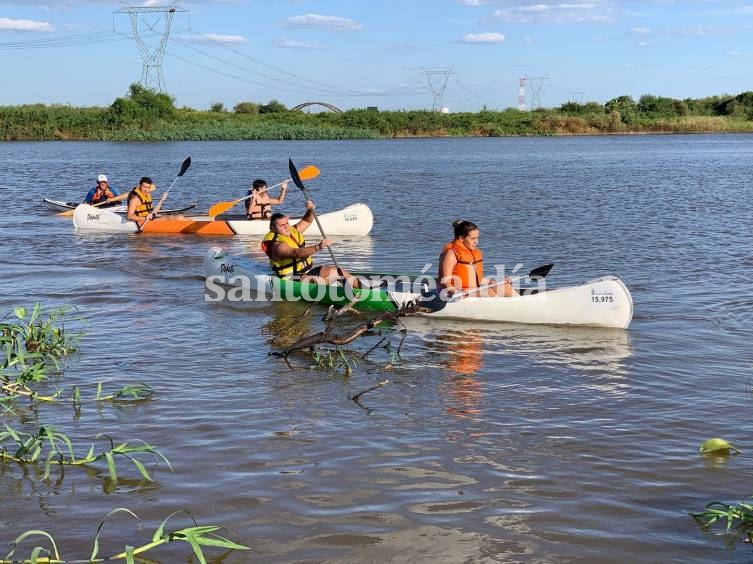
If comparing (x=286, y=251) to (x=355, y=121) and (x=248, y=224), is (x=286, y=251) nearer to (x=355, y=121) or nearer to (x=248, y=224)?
(x=248, y=224)

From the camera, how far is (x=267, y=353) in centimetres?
799

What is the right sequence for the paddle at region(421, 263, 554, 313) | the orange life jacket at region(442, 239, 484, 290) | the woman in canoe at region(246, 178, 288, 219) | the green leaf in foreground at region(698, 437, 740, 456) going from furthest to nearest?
the woman in canoe at region(246, 178, 288, 219) → the paddle at region(421, 263, 554, 313) → the orange life jacket at region(442, 239, 484, 290) → the green leaf in foreground at region(698, 437, 740, 456)

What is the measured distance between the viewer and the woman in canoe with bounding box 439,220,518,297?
8.72m

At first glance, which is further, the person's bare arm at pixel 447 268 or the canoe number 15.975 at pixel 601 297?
the person's bare arm at pixel 447 268

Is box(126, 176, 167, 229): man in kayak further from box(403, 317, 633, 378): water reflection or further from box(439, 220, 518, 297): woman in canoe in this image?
box(439, 220, 518, 297): woman in canoe

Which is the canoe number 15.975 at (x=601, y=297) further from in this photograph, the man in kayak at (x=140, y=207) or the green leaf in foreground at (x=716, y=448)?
the man in kayak at (x=140, y=207)

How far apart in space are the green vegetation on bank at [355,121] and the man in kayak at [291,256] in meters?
47.9

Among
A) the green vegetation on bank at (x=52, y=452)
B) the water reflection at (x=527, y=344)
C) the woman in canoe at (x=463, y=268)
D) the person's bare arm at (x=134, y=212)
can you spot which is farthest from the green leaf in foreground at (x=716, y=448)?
the person's bare arm at (x=134, y=212)

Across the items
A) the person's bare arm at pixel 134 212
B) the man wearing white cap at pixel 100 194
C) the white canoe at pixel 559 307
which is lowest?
the white canoe at pixel 559 307

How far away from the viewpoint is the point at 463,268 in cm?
893

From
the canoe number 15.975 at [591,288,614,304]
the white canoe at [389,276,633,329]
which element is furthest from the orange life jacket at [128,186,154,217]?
the canoe number 15.975 at [591,288,614,304]

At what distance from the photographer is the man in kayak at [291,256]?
982 cm

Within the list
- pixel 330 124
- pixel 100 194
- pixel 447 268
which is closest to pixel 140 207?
pixel 100 194

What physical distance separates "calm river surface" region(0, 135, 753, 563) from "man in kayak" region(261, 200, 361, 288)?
0.44 meters
